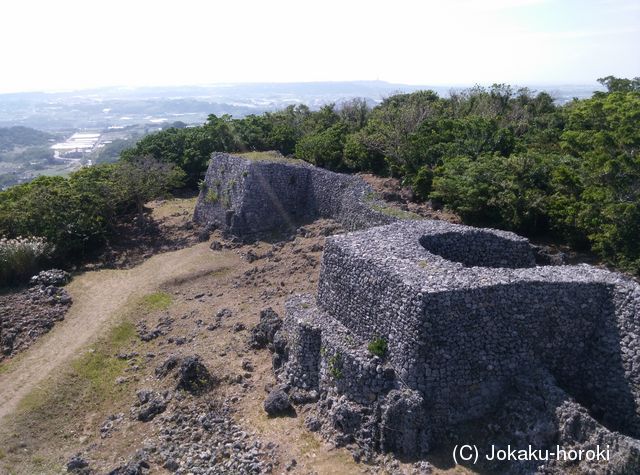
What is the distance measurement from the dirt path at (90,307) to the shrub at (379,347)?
1202 cm

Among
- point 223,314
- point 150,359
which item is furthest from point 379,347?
point 150,359

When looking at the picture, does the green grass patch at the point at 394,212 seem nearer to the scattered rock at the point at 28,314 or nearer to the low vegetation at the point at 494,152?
the low vegetation at the point at 494,152

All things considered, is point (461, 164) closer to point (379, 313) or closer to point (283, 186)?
point (283, 186)

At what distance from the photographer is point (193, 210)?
3512 cm

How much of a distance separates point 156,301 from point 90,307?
295 cm

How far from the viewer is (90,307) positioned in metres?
23.1

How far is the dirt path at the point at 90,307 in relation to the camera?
1827 centimetres

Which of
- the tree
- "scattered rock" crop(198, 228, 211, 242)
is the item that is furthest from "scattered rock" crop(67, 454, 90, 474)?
the tree

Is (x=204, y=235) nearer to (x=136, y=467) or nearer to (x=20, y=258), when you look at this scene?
(x=20, y=258)

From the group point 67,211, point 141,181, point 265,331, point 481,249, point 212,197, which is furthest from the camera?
point 141,181

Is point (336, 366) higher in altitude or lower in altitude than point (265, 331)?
higher

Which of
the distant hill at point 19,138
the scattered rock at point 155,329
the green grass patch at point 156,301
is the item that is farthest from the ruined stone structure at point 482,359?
the distant hill at point 19,138

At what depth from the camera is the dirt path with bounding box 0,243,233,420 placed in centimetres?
1827

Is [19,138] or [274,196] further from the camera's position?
[19,138]
